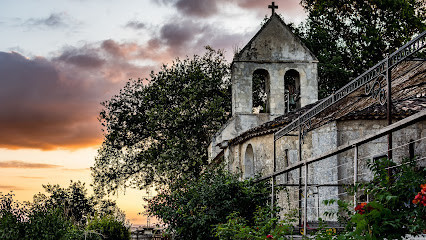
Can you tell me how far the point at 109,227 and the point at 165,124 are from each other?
21.5 feet

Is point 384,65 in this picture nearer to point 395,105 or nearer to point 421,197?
point 421,197

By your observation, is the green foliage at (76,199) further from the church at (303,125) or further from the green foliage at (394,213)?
the green foliage at (394,213)

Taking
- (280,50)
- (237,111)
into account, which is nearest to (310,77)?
(280,50)

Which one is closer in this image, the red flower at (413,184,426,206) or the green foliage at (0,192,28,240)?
the red flower at (413,184,426,206)

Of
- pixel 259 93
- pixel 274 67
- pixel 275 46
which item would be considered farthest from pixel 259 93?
pixel 274 67

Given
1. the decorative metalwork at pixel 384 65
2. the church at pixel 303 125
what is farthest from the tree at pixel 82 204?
the decorative metalwork at pixel 384 65

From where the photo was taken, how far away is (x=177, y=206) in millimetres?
14594

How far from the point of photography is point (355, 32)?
33312 millimetres

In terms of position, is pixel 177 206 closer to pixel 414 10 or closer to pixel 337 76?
pixel 337 76

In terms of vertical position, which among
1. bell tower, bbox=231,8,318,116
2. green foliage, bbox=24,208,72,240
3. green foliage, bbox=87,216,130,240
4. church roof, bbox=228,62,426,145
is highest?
bell tower, bbox=231,8,318,116

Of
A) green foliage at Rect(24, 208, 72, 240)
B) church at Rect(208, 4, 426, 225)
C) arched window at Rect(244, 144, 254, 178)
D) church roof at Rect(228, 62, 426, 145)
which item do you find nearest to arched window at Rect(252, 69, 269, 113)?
church at Rect(208, 4, 426, 225)

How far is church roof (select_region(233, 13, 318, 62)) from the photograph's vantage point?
979 inches

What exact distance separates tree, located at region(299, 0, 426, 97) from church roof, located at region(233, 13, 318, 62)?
6.76 metres

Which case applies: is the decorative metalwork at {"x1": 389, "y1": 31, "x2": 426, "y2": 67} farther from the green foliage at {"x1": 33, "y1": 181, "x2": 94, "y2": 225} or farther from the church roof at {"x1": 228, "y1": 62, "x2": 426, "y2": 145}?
the green foliage at {"x1": 33, "y1": 181, "x2": 94, "y2": 225}
